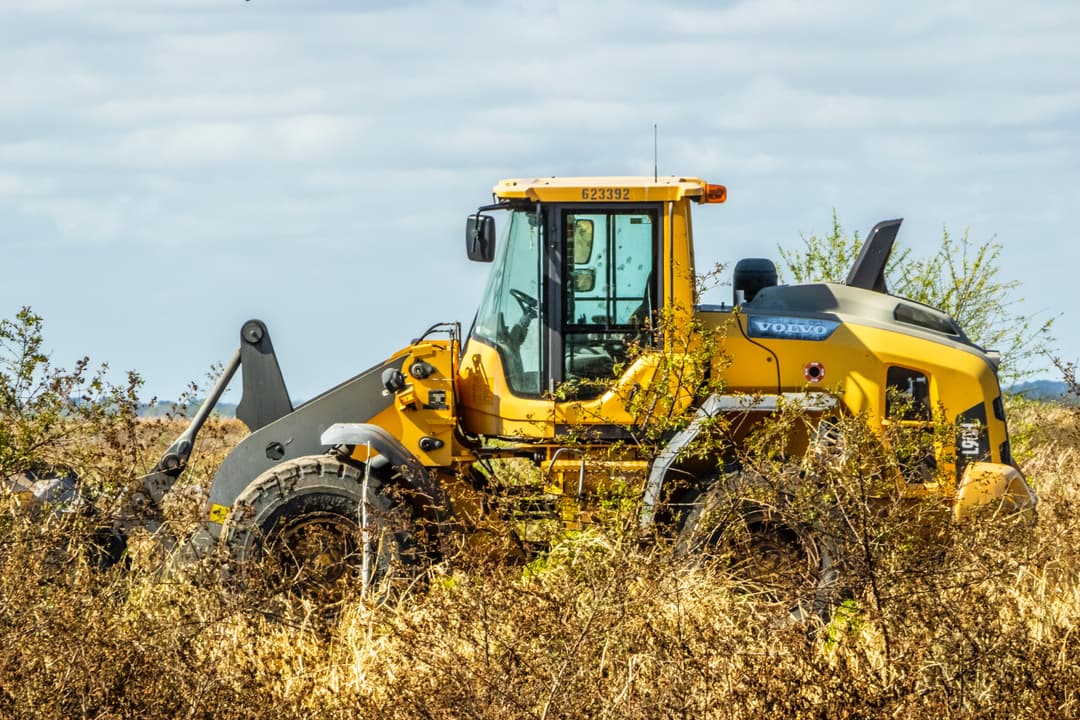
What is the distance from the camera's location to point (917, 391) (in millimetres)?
9648

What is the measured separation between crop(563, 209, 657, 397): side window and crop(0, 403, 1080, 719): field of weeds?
7.01 ft

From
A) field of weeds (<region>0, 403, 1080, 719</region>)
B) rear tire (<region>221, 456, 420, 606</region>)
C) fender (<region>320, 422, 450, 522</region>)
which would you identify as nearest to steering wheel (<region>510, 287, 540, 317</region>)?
fender (<region>320, 422, 450, 522</region>)

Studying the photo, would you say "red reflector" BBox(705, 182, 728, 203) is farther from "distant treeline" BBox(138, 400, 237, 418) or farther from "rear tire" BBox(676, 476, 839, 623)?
"distant treeline" BBox(138, 400, 237, 418)

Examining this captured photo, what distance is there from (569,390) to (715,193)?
5.33 ft

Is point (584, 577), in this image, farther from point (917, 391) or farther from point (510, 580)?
point (917, 391)

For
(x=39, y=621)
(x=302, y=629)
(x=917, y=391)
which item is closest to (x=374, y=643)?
(x=302, y=629)

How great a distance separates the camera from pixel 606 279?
9500mm

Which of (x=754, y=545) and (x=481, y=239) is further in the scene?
(x=481, y=239)

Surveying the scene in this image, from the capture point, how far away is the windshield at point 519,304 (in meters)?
Answer: 9.52

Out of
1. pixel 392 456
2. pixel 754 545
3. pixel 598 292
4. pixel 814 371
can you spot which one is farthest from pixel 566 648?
pixel 814 371

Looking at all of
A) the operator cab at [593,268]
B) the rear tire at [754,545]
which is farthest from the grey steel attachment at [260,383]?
the rear tire at [754,545]

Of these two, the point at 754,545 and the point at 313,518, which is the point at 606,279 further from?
the point at 313,518

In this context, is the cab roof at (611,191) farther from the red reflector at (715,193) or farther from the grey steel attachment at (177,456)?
the grey steel attachment at (177,456)

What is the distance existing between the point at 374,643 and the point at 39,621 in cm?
171
